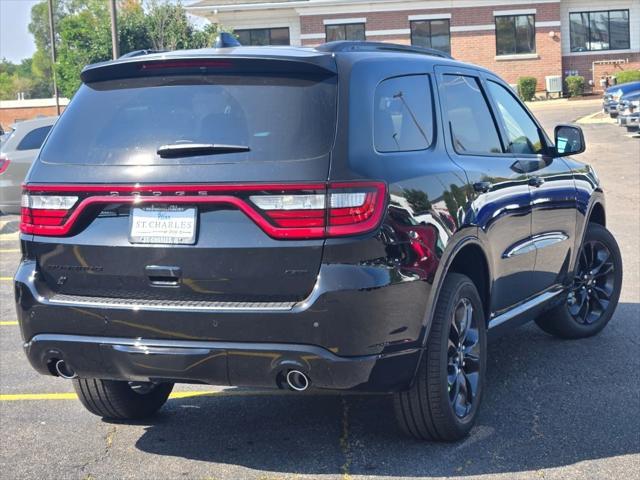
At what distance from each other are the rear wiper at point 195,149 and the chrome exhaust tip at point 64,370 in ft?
3.48

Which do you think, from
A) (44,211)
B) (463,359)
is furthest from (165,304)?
(463,359)

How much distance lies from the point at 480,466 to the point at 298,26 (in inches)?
1631

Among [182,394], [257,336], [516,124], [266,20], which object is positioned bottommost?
[182,394]

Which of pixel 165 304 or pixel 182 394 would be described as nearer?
pixel 165 304

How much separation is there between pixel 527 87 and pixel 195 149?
3853 centimetres

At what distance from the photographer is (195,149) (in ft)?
14.8

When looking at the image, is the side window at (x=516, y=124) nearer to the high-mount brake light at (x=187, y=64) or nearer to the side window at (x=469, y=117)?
the side window at (x=469, y=117)

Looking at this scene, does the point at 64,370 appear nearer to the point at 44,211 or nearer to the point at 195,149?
the point at 44,211

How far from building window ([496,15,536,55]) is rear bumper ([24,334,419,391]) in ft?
136

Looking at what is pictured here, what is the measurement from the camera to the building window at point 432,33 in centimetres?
4450

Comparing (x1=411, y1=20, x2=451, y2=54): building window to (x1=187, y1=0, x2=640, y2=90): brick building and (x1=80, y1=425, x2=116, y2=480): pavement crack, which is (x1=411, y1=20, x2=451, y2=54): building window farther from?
(x1=80, y1=425, x2=116, y2=480): pavement crack

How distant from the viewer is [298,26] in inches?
1768

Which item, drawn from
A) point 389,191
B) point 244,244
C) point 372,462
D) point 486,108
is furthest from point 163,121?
point 486,108

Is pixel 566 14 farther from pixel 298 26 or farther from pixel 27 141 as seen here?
pixel 27 141
